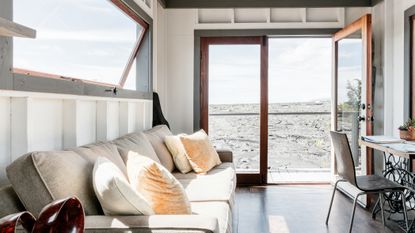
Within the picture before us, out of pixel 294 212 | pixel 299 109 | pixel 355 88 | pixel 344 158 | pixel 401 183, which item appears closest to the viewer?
pixel 344 158

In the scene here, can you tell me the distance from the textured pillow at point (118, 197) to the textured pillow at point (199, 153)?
5.38ft

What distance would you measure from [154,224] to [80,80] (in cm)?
137

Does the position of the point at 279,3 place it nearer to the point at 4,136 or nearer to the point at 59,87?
the point at 59,87

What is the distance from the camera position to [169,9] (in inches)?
187

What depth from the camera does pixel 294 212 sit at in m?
3.57

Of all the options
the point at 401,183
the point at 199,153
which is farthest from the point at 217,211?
the point at 401,183

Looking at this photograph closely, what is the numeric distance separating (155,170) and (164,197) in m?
0.13

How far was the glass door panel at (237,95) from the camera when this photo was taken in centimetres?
479

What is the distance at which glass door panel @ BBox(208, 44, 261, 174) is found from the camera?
15.7 ft

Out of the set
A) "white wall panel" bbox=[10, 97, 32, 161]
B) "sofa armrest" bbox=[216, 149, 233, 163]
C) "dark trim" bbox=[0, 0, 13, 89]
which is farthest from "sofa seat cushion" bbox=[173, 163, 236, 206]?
"dark trim" bbox=[0, 0, 13, 89]

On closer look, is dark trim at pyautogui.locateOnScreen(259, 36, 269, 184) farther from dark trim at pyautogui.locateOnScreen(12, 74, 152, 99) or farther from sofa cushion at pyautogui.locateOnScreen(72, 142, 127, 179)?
sofa cushion at pyautogui.locateOnScreen(72, 142, 127, 179)

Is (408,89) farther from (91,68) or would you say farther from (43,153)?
(43,153)

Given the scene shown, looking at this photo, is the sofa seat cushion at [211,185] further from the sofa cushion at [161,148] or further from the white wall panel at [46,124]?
the white wall panel at [46,124]

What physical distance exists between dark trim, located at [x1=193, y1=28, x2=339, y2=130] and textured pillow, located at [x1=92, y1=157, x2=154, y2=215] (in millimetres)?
3256
